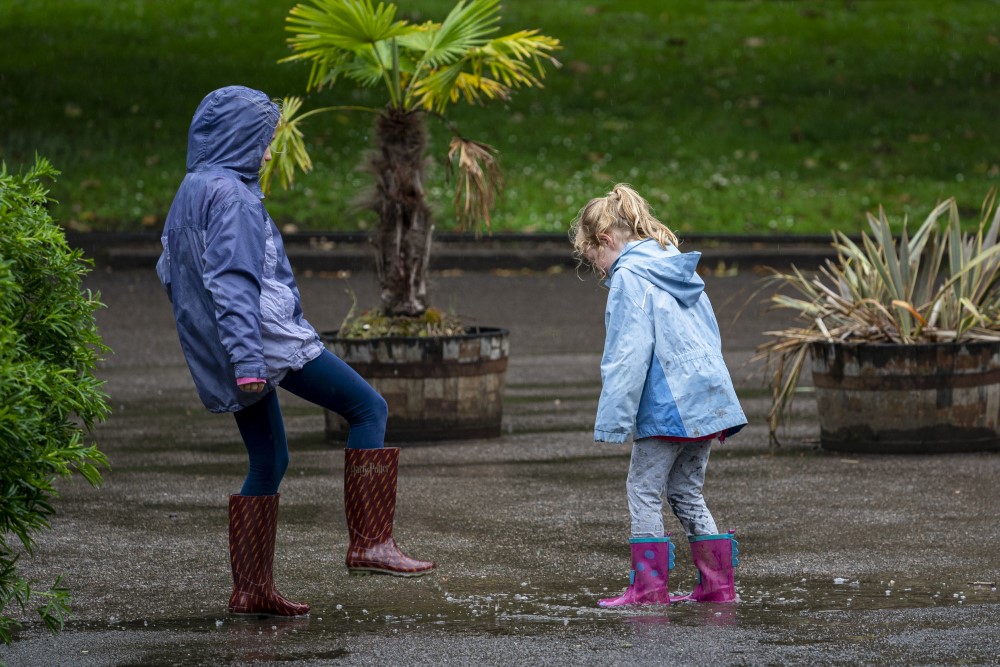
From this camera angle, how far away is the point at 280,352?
5.22 m

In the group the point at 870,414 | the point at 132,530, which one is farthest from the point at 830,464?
the point at 132,530

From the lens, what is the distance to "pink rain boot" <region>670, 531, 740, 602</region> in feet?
17.5

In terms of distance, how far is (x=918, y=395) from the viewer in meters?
8.19

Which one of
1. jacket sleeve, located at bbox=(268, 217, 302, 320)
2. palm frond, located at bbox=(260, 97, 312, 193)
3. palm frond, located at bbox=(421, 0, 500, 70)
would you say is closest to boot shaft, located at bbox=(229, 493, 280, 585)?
jacket sleeve, located at bbox=(268, 217, 302, 320)

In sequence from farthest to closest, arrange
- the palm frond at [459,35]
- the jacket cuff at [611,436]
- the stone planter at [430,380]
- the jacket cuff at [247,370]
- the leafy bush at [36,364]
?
the palm frond at [459,35] < the stone planter at [430,380] < the jacket cuff at [611,436] < the jacket cuff at [247,370] < the leafy bush at [36,364]

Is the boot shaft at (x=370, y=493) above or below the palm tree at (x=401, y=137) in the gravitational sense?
below

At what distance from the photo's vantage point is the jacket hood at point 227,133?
17.3ft

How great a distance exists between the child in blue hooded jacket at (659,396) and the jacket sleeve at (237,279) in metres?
1.17

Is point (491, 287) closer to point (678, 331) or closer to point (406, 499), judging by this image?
point (406, 499)

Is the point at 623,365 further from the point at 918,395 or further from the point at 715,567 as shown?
the point at 918,395

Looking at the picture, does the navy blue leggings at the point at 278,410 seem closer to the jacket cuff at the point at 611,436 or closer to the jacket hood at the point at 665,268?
the jacket cuff at the point at 611,436

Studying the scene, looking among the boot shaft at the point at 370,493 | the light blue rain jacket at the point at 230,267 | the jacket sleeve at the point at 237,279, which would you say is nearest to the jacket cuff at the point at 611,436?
the boot shaft at the point at 370,493

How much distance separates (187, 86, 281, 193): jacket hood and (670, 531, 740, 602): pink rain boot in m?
2.02

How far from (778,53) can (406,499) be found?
789 inches
